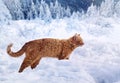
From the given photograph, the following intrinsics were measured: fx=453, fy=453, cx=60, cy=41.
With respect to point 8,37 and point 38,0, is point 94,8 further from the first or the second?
point 8,37

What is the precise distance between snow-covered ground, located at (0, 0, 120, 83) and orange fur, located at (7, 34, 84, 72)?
0.10 feet

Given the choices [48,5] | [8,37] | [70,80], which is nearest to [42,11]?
[48,5]

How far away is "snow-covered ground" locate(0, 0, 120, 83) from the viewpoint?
6.64 feet

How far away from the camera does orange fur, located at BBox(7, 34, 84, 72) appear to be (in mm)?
2006

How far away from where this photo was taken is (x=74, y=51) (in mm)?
2086

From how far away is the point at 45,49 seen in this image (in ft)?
6.60

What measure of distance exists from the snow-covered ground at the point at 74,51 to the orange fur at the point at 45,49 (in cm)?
3

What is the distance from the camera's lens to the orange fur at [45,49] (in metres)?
2.01

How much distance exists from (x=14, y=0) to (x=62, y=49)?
374 mm

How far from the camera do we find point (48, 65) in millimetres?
2062

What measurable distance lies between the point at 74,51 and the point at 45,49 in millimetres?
151

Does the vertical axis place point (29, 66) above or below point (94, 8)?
below

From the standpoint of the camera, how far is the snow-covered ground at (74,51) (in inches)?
79.7

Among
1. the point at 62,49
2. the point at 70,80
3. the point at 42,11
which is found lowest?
the point at 70,80
